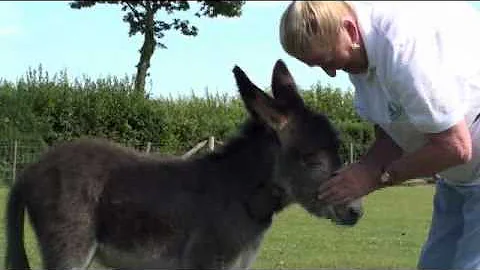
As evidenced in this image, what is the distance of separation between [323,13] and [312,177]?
3.86 feet

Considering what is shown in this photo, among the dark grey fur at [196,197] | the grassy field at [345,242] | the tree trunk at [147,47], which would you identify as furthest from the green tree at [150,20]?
the dark grey fur at [196,197]

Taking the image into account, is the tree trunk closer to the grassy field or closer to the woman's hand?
the grassy field

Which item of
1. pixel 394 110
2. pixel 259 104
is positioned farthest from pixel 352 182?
pixel 259 104

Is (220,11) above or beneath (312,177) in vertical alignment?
above

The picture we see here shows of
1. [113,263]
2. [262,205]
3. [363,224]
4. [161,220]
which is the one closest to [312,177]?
[262,205]

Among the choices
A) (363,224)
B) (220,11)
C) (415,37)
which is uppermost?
(220,11)

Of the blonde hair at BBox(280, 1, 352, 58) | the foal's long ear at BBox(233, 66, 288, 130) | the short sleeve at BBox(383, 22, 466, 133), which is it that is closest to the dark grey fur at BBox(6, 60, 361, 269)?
the foal's long ear at BBox(233, 66, 288, 130)

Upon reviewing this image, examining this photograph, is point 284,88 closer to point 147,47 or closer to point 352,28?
point 352,28

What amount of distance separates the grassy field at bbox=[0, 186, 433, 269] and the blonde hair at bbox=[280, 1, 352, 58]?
91.6 inches

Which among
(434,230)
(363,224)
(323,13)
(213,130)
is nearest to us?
(323,13)

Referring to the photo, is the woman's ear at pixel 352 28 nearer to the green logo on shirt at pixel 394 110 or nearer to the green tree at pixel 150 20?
the green logo on shirt at pixel 394 110

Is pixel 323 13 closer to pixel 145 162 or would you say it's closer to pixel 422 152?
pixel 422 152

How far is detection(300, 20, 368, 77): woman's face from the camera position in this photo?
4430 millimetres

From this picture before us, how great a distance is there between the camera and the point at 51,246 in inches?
208
